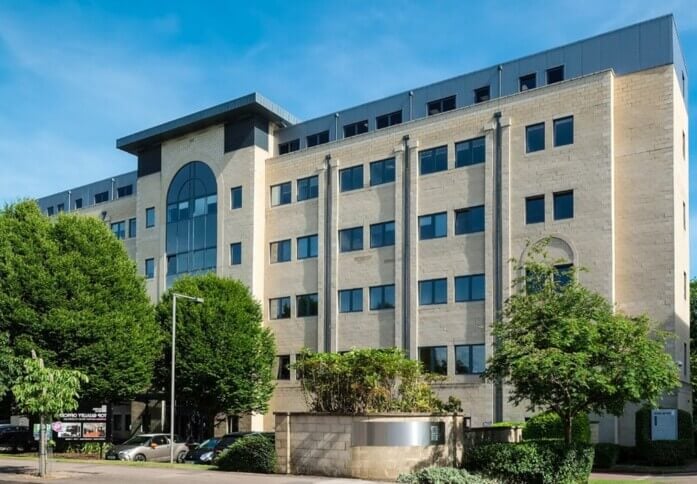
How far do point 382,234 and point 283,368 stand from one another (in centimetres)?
1084

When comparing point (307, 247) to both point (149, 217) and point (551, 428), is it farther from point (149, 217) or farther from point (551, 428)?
point (551, 428)

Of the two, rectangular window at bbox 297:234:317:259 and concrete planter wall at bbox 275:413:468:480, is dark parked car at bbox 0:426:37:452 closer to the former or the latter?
rectangular window at bbox 297:234:317:259

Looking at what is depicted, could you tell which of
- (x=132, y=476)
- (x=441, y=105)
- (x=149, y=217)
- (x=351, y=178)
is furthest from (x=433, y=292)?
(x=149, y=217)

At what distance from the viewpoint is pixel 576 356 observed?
22156 millimetres

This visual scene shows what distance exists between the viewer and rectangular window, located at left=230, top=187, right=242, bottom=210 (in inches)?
2058

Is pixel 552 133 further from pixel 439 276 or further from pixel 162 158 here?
pixel 162 158

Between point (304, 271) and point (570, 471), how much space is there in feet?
94.0

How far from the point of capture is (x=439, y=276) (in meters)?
43.5

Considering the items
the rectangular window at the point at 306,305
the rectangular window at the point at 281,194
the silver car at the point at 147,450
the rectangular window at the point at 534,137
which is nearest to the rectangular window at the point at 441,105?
the rectangular window at the point at 534,137

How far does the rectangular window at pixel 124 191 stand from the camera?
218 feet

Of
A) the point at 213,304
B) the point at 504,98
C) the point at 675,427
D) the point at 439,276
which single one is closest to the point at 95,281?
the point at 213,304

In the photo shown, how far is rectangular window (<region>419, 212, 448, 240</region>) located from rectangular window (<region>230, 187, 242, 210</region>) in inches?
533

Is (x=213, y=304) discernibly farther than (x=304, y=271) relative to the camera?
No

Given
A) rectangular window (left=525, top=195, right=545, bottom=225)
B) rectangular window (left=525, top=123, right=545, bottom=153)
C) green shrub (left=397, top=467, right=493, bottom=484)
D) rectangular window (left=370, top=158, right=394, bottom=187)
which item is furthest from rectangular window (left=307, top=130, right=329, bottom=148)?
green shrub (left=397, top=467, right=493, bottom=484)
